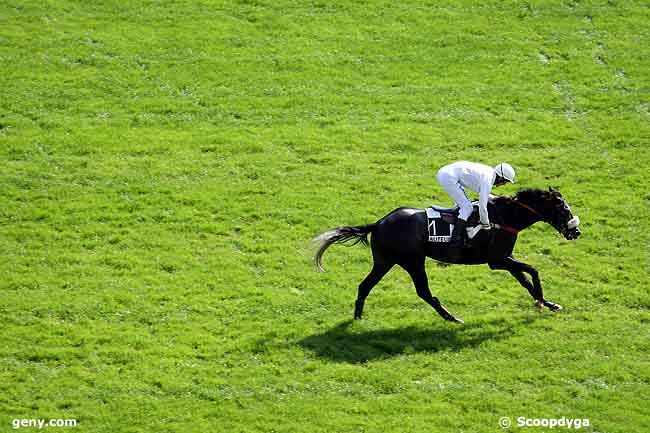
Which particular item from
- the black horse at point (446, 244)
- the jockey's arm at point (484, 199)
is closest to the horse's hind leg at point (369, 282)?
the black horse at point (446, 244)

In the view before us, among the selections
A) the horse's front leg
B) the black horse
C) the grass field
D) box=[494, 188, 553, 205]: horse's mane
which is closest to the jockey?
the black horse

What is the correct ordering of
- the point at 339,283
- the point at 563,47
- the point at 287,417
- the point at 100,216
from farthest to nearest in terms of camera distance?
the point at 563,47
the point at 100,216
the point at 339,283
the point at 287,417

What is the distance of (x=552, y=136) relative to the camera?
27.1 meters

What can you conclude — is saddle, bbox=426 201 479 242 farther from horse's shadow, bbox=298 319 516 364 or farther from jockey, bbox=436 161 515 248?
horse's shadow, bbox=298 319 516 364

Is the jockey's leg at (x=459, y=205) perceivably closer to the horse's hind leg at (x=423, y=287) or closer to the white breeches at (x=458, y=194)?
the white breeches at (x=458, y=194)

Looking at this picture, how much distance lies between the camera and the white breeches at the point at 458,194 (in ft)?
61.7

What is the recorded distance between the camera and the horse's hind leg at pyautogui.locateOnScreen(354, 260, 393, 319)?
A: 1911 centimetres

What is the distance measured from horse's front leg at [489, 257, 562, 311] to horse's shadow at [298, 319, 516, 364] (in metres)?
0.77

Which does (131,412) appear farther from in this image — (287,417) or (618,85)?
(618,85)

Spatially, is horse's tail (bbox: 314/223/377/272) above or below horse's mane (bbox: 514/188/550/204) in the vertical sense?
below

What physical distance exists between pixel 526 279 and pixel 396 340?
114 inches

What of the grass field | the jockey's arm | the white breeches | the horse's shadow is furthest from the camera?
the white breeches

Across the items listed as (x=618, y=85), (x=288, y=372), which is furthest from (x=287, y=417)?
(x=618, y=85)

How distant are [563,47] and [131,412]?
19685mm
